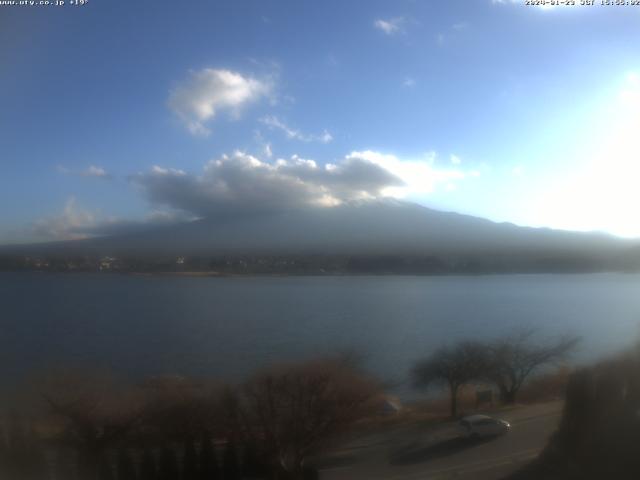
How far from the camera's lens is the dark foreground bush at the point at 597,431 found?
233 centimetres

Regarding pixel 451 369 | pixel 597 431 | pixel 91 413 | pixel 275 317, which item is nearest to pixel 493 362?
pixel 451 369

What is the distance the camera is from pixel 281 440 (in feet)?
7.79

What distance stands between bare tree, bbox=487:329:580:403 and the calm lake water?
0.06m

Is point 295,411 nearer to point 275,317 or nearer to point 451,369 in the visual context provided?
point 275,317

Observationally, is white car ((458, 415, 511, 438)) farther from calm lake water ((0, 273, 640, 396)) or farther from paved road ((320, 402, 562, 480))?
calm lake water ((0, 273, 640, 396))

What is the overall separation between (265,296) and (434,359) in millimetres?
1088

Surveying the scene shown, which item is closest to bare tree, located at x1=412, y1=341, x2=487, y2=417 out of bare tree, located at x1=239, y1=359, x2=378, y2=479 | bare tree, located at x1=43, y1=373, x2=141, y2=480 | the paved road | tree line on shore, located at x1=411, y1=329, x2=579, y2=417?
tree line on shore, located at x1=411, y1=329, x2=579, y2=417

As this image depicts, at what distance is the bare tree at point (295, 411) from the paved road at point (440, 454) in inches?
5.2

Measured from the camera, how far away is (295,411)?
2.33 meters

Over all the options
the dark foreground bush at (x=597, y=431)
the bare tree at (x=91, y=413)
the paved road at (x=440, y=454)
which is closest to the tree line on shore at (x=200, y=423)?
the bare tree at (x=91, y=413)

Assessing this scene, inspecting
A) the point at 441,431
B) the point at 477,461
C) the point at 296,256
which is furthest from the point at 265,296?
the point at 477,461

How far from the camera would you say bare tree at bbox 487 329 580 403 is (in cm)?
259

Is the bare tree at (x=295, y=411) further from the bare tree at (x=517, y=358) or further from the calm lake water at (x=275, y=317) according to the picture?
the bare tree at (x=517, y=358)

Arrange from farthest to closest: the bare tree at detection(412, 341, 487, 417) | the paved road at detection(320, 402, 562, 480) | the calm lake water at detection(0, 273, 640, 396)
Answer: the calm lake water at detection(0, 273, 640, 396)
the bare tree at detection(412, 341, 487, 417)
the paved road at detection(320, 402, 562, 480)
